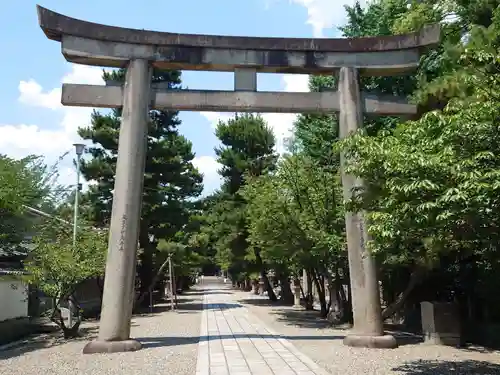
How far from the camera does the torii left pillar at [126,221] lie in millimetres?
11578

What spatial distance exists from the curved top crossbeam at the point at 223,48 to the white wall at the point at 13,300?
354 inches

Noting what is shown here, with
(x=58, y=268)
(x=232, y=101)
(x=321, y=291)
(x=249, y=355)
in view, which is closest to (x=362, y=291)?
(x=249, y=355)

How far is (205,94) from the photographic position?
12.9m

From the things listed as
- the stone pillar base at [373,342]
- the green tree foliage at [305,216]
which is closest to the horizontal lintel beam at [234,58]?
the green tree foliage at [305,216]

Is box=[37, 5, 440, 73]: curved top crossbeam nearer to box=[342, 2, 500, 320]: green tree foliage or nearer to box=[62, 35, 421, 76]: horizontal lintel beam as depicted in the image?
box=[62, 35, 421, 76]: horizontal lintel beam

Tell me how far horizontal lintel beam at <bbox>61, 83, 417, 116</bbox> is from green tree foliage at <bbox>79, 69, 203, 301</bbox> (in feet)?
43.1

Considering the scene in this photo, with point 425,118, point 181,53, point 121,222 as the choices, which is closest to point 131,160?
point 121,222

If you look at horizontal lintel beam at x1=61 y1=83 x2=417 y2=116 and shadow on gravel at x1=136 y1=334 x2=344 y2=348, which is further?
shadow on gravel at x1=136 y1=334 x2=344 y2=348

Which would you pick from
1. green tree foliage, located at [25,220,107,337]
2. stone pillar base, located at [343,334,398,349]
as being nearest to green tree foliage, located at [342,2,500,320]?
stone pillar base, located at [343,334,398,349]

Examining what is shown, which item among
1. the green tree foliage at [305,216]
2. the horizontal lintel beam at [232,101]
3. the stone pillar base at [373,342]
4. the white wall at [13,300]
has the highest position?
the horizontal lintel beam at [232,101]

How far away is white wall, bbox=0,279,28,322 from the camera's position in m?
17.1

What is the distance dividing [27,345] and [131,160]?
7.42 m

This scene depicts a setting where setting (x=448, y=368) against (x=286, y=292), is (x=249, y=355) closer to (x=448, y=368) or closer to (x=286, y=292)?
(x=448, y=368)

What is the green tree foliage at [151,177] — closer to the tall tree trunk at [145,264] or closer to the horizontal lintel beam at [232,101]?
the tall tree trunk at [145,264]
